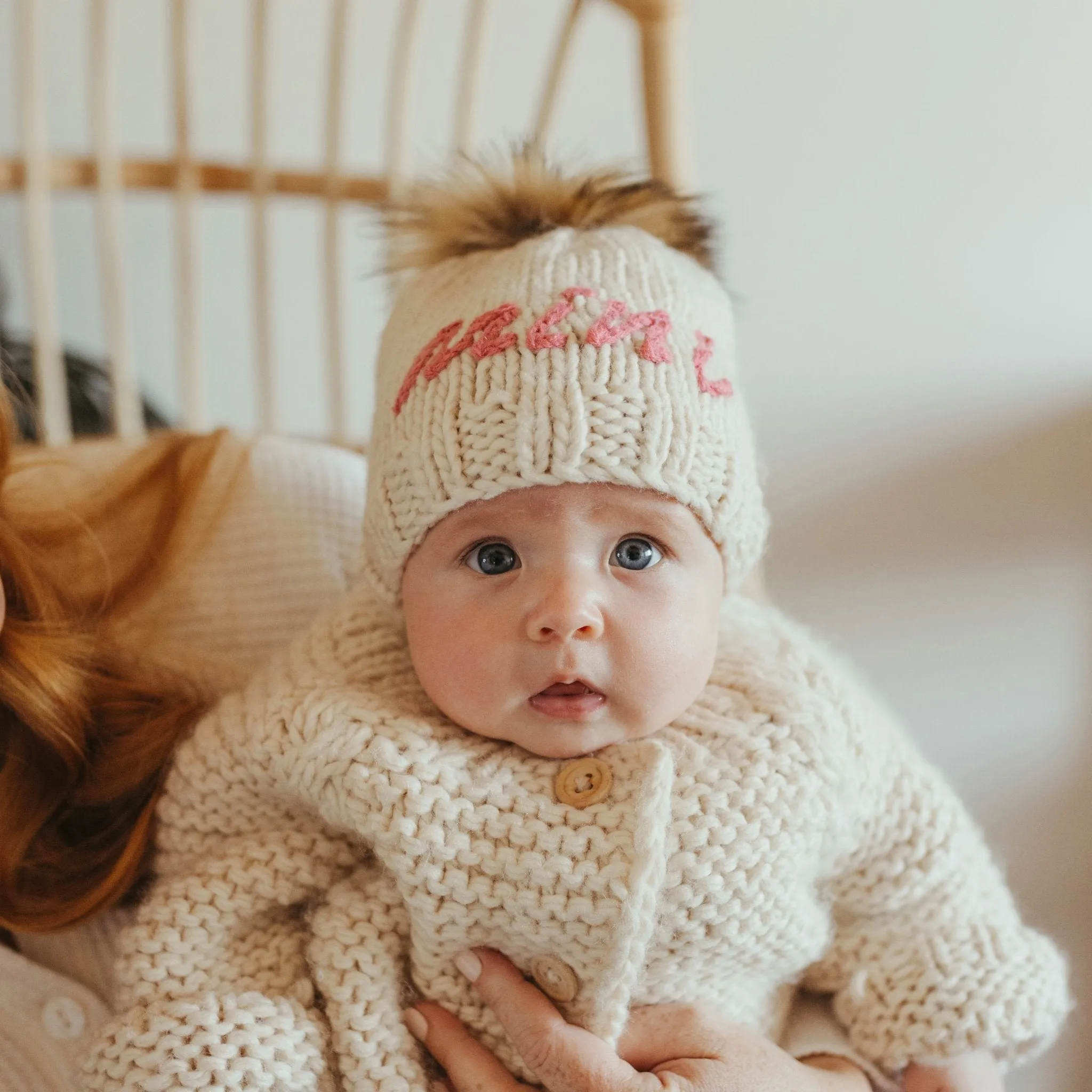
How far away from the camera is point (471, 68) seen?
0.98 metres

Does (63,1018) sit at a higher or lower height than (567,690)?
lower

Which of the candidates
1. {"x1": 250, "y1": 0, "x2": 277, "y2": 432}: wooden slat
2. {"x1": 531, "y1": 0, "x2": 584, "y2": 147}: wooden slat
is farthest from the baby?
{"x1": 250, "y1": 0, "x2": 277, "y2": 432}: wooden slat

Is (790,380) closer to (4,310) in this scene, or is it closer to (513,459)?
(513,459)

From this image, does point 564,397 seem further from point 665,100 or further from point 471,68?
A: point 471,68

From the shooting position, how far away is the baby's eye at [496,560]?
0.61 m

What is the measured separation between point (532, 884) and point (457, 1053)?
0.11 meters

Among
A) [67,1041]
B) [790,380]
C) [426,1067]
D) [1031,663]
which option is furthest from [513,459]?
[1031,663]

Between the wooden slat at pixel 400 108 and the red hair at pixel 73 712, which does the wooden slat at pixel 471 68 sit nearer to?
the wooden slat at pixel 400 108

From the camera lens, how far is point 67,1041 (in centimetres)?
68

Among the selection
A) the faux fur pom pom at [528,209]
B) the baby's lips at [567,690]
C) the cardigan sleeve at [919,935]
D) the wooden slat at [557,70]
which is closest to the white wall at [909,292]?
the wooden slat at [557,70]

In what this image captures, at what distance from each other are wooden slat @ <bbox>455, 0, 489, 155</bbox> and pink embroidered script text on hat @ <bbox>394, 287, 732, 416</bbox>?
41cm

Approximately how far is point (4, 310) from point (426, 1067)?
1.16 meters

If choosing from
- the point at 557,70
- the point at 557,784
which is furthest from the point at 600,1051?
the point at 557,70

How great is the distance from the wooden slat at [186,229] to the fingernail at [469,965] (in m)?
0.63
